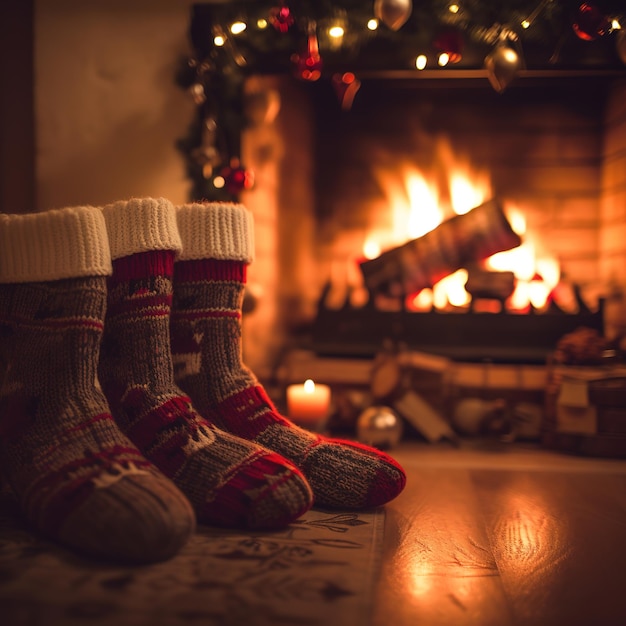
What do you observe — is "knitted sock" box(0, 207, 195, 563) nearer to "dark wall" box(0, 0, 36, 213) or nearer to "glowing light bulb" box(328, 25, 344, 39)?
"glowing light bulb" box(328, 25, 344, 39)

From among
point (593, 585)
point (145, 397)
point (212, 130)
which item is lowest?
point (593, 585)

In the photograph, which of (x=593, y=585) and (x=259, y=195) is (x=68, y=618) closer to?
(x=593, y=585)

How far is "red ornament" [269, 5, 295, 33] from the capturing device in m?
1.36

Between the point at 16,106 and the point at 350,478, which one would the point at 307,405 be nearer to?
the point at 350,478

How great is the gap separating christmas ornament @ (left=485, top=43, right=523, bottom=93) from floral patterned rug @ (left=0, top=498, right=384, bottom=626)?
0.94 metres

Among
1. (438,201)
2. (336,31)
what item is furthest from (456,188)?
(336,31)

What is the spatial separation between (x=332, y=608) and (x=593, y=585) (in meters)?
0.29

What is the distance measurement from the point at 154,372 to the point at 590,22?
40.8 inches

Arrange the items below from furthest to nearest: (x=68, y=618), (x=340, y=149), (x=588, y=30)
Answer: (x=340, y=149) → (x=588, y=30) → (x=68, y=618)

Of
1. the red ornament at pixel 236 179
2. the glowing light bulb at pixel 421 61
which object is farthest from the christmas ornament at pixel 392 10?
the red ornament at pixel 236 179

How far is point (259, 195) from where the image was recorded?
66.9 inches

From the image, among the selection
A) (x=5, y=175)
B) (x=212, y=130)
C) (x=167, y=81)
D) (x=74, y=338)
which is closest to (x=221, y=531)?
(x=74, y=338)

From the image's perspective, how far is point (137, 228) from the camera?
2.92ft

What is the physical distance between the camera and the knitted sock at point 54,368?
2.49 feet
